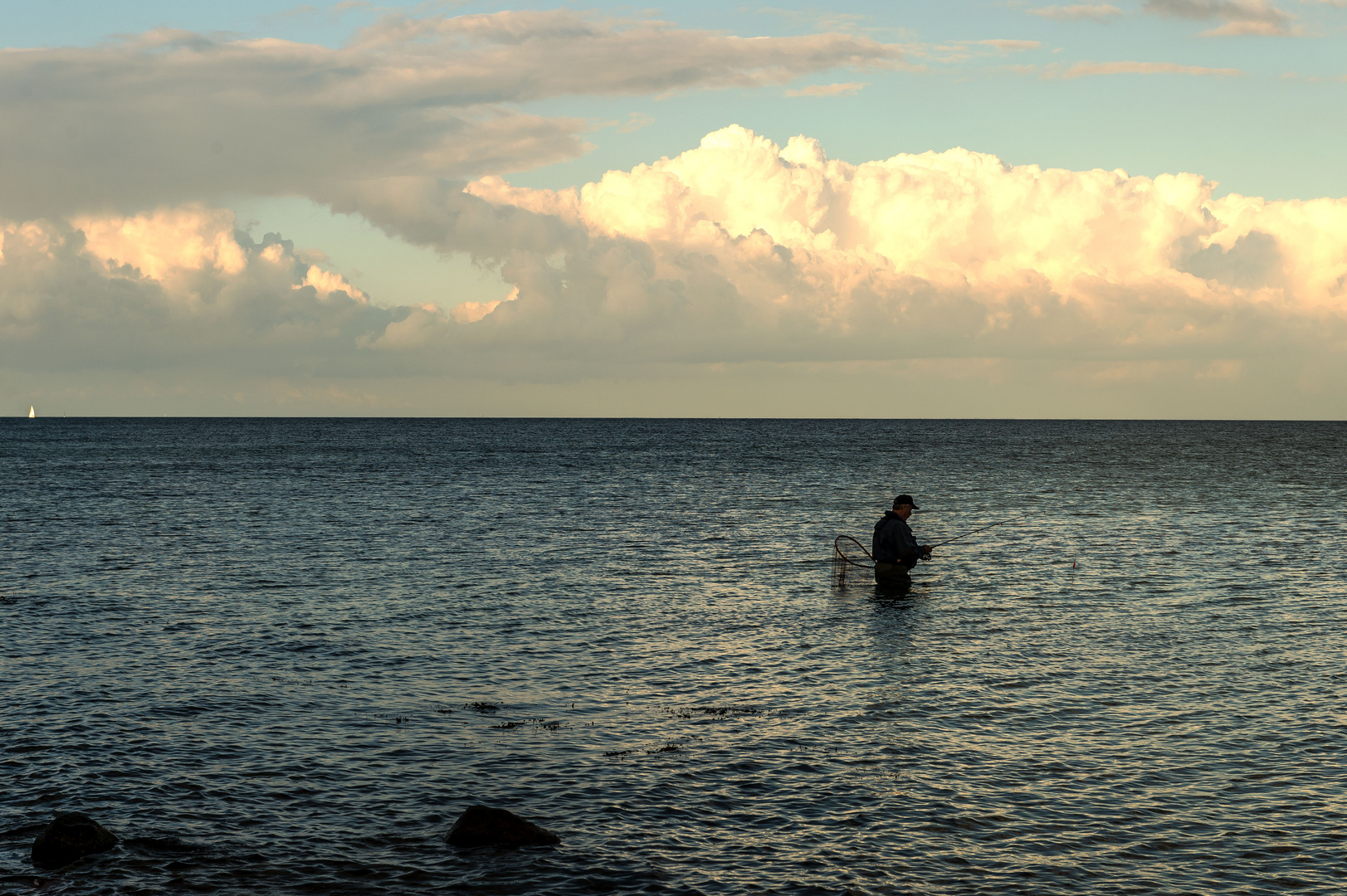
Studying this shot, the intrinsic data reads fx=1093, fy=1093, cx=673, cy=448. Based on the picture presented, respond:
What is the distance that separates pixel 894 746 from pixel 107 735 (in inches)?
478

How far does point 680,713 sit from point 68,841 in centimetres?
922

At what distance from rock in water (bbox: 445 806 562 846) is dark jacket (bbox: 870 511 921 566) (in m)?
19.6

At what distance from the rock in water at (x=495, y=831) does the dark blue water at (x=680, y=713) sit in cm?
31

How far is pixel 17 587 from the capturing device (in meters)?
32.1

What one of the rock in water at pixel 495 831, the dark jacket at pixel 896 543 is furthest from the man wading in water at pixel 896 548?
the rock in water at pixel 495 831

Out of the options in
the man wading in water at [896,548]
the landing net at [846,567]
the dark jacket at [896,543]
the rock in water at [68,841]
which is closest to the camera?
the rock in water at [68,841]

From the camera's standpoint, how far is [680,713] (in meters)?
18.3

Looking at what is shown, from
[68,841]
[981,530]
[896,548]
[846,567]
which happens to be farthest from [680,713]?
[981,530]

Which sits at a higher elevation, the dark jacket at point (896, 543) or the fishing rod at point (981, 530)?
the dark jacket at point (896, 543)

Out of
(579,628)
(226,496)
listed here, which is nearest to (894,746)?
(579,628)

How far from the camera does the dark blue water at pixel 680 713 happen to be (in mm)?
12336

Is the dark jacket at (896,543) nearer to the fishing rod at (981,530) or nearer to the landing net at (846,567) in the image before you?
the landing net at (846,567)

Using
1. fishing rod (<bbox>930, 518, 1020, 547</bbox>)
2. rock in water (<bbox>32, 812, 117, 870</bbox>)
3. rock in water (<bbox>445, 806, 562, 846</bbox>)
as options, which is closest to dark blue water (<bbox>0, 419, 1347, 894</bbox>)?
rock in water (<bbox>32, 812, 117, 870</bbox>)

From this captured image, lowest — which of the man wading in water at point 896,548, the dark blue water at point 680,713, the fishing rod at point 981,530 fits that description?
the dark blue water at point 680,713
